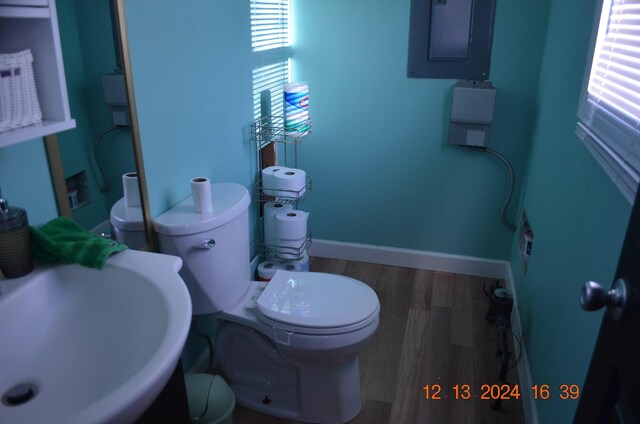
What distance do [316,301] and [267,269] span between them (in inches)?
28.9

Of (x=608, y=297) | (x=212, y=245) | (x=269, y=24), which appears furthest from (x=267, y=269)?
(x=608, y=297)

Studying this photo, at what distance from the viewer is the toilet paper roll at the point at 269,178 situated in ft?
7.70

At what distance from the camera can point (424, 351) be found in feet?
7.25

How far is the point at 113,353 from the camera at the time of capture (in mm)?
1001

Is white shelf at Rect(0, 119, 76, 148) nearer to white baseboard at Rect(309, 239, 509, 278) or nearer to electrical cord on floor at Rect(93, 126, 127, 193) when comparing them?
electrical cord on floor at Rect(93, 126, 127, 193)

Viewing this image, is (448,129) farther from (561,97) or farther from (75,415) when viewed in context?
(75,415)

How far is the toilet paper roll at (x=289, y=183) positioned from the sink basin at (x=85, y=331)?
1.19 m

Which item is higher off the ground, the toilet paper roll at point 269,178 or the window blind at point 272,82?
the window blind at point 272,82

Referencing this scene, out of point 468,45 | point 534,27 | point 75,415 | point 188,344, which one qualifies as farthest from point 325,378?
point 534,27

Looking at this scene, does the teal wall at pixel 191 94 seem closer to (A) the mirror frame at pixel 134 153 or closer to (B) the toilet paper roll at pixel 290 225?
(A) the mirror frame at pixel 134 153

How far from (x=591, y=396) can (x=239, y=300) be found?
124 cm

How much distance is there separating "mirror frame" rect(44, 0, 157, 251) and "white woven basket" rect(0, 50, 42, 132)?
19cm

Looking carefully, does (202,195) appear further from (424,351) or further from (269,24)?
(424,351)

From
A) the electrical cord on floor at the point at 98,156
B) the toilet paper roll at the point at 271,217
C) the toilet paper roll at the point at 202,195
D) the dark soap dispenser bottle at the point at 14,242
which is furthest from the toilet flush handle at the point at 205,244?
the toilet paper roll at the point at 271,217
